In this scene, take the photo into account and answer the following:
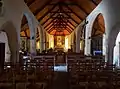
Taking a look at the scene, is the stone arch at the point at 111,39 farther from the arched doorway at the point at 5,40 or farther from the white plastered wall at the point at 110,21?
the arched doorway at the point at 5,40

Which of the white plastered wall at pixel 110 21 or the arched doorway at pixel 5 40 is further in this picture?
the arched doorway at pixel 5 40

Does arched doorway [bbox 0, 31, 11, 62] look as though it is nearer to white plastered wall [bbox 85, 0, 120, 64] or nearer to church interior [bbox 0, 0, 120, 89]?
church interior [bbox 0, 0, 120, 89]

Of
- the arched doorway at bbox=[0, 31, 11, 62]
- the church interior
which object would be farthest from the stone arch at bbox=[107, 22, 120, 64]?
the arched doorway at bbox=[0, 31, 11, 62]

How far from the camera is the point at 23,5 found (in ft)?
50.0

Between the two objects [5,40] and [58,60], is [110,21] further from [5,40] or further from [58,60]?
[58,60]

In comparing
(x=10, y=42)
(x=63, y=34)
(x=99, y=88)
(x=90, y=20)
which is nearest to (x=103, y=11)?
(x=90, y=20)

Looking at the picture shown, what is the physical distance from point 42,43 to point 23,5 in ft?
43.1

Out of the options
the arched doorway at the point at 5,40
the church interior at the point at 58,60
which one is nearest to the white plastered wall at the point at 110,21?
the church interior at the point at 58,60

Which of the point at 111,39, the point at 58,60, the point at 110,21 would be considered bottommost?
the point at 58,60

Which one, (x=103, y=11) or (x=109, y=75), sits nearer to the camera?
(x=109, y=75)

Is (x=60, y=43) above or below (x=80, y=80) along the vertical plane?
above

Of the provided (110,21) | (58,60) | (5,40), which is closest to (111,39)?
(110,21)

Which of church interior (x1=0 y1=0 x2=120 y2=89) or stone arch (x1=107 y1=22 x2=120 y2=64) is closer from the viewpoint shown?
church interior (x1=0 y1=0 x2=120 y2=89)

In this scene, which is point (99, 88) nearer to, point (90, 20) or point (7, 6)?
point (7, 6)
